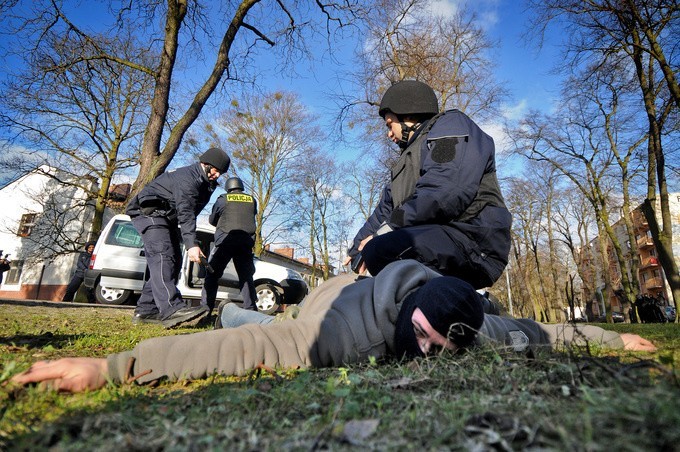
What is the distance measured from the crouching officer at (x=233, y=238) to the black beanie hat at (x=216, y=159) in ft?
3.16

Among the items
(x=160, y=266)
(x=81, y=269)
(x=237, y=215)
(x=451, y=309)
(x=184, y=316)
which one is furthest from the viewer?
(x=81, y=269)

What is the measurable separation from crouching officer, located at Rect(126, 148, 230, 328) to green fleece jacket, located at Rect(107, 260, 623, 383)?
133 inches

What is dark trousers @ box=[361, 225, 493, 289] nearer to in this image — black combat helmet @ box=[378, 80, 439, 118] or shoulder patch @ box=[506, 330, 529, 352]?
shoulder patch @ box=[506, 330, 529, 352]

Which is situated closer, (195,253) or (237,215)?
(195,253)

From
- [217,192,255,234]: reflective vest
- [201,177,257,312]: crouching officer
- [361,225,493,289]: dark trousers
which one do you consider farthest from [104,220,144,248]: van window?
[361,225,493,289]: dark trousers

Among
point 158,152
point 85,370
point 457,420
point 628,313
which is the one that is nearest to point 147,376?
point 85,370

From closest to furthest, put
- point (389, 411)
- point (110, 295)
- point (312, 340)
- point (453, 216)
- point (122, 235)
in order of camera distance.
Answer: point (389, 411) < point (312, 340) < point (453, 216) < point (122, 235) < point (110, 295)

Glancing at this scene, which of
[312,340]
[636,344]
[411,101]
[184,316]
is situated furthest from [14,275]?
[636,344]

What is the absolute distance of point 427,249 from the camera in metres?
2.34

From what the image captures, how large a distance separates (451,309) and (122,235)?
36.1 ft

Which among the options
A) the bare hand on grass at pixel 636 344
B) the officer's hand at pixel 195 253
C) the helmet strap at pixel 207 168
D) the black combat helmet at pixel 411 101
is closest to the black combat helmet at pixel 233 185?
the helmet strap at pixel 207 168

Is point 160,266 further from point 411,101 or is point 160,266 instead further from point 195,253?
point 411,101

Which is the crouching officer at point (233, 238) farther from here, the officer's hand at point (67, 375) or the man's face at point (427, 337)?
the man's face at point (427, 337)

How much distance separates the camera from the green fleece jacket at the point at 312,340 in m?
1.66
